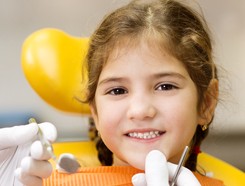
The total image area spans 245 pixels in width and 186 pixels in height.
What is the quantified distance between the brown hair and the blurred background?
102 centimetres

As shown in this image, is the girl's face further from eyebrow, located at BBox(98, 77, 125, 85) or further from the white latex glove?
the white latex glove

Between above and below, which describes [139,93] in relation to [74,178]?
above

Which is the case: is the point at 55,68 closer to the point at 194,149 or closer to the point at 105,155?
the point at 105,155

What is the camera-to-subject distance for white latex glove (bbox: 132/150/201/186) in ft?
2.65

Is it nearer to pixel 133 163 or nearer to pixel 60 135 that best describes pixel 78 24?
pixel 60 135

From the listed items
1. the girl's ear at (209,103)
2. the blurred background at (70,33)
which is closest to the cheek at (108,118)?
the girl's ear at (209,103)

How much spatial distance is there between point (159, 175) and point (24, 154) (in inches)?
10.3

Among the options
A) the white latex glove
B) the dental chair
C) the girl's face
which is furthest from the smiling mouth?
the dental chair

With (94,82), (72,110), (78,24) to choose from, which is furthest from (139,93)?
(78,24)

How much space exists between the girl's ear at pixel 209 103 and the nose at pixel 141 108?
19 centimetres

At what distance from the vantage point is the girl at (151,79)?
38.7 inches

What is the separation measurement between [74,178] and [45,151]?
0.29 m

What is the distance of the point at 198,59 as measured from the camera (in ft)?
3.51

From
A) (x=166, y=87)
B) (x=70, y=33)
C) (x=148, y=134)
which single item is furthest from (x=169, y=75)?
(x=70, y=33)
